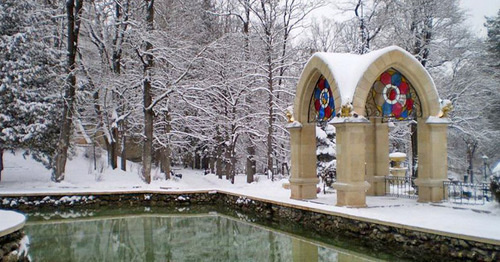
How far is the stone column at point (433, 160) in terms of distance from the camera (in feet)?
42.6

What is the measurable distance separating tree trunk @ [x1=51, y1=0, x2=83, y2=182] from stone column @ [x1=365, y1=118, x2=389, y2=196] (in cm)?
1282

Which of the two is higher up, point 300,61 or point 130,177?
point 300,61

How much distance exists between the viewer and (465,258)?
8.15m

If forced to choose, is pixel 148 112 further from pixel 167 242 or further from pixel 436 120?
pixel 436 120

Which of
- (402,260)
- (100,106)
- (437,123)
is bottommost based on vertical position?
(402,260)

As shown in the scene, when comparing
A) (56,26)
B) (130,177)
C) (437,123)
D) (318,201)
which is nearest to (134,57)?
(56,26)

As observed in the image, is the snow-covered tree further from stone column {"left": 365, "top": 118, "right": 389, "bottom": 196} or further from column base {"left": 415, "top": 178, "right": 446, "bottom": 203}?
column base {"left": 415, "top": 178, "right": 446, "bottom": 203}

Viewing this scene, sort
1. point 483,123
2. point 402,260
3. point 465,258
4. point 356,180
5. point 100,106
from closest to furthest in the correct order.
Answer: point 465,258 < point 402,260 < point 356,180 < point 100,106 < point 483,123

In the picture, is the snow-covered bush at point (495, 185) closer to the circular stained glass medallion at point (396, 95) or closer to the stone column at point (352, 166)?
the stone column at point (352, 166)

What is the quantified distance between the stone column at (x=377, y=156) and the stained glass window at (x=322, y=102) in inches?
95.4

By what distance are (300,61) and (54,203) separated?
14.7 m

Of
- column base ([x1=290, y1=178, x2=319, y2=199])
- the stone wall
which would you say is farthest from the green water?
column base ([x1=290, y1=178, x2=319, y2=199])

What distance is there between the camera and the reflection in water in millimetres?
9648

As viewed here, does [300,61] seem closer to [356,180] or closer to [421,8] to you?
[421,8]
